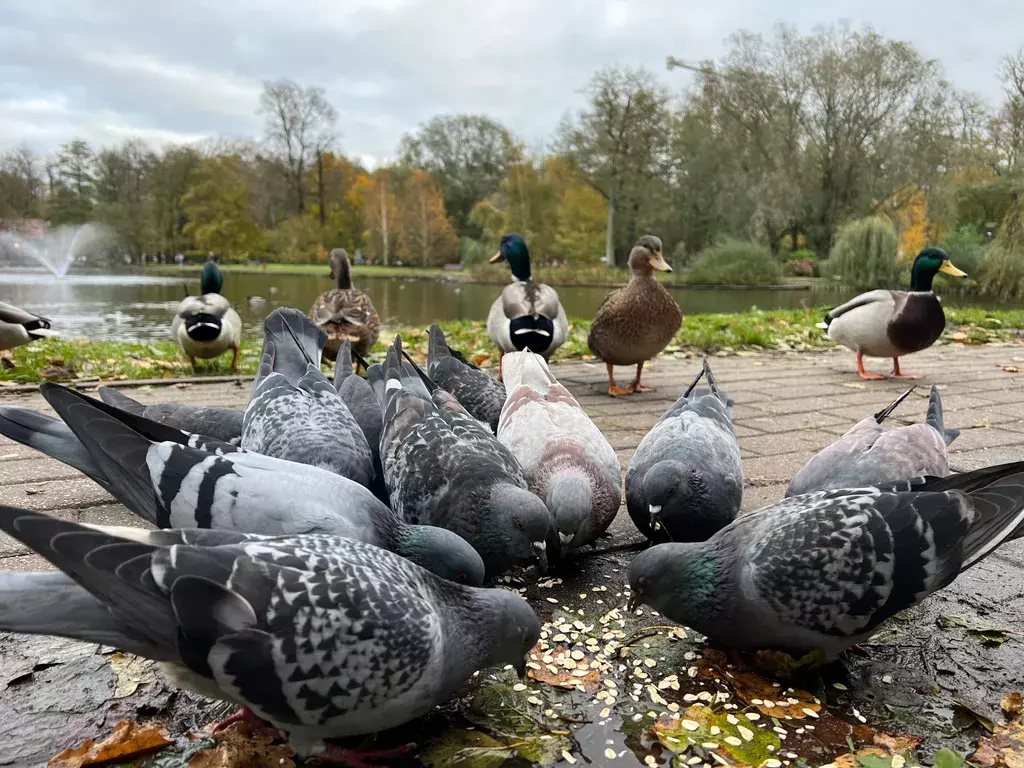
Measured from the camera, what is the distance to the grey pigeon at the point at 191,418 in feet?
10.6

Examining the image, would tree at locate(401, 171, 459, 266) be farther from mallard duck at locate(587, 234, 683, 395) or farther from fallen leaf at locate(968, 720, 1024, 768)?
fallen leaf at locate(968, 720, 1024, 768)

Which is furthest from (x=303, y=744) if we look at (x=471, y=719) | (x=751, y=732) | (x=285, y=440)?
(x=285, y=440)

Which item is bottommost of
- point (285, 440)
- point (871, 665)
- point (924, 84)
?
point (871, 665)

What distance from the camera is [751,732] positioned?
70.6 inches

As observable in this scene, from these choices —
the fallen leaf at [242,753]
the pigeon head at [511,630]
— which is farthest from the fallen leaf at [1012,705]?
the fallen leaf at [242,753]

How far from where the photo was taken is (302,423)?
9.34ft

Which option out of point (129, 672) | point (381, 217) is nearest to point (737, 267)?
point (381, 217)

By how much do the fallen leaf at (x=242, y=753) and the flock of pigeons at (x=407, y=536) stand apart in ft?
0.19

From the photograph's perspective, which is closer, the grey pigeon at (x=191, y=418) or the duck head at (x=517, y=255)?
the grey pigeon at (x=191, y=418)

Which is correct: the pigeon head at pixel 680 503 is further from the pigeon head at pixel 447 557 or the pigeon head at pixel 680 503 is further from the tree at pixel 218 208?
the tree at pixel 218 208

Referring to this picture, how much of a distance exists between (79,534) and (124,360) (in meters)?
→ 6.48

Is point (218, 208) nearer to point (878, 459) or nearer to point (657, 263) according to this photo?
point (657, 263)

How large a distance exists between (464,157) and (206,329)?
146 feet

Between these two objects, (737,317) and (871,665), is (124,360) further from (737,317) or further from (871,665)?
(737,317)
